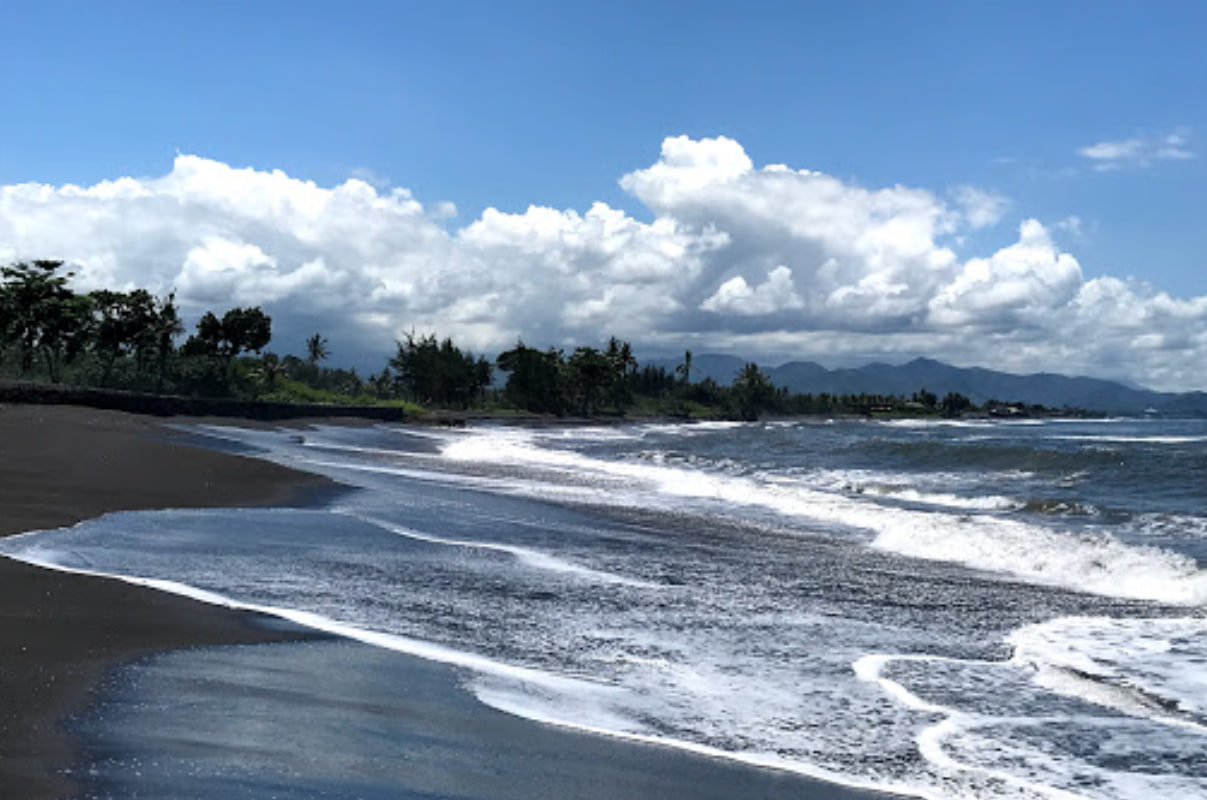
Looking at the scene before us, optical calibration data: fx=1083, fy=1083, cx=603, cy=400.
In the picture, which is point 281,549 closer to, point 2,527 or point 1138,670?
point 2,527

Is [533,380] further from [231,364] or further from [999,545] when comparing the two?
[999,545]

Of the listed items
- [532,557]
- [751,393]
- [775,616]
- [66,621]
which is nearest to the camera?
[66,621]

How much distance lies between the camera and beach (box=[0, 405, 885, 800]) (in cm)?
493

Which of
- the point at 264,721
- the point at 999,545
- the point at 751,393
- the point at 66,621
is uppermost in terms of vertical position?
the point at 751,393

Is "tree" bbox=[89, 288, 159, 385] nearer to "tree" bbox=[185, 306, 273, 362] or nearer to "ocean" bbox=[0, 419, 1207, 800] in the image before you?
"tree" bbox=[185, 306, 273, 362]

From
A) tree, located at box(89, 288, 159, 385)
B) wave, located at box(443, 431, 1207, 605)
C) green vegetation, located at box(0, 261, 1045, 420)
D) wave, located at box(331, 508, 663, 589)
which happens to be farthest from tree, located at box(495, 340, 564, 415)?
wave, located at box(331, 508, 663, 589)

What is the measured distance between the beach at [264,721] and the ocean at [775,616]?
1.16ft

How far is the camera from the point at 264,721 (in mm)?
5770

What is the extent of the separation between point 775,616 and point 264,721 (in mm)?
5689

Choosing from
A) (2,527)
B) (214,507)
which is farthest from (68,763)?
(214,507)

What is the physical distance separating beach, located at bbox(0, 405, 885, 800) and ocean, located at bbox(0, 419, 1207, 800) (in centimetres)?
35

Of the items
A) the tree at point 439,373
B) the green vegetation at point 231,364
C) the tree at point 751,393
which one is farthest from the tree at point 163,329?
the tree at point 751,393

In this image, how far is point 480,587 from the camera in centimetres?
1087

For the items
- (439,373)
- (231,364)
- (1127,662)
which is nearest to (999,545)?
(1127,662)
